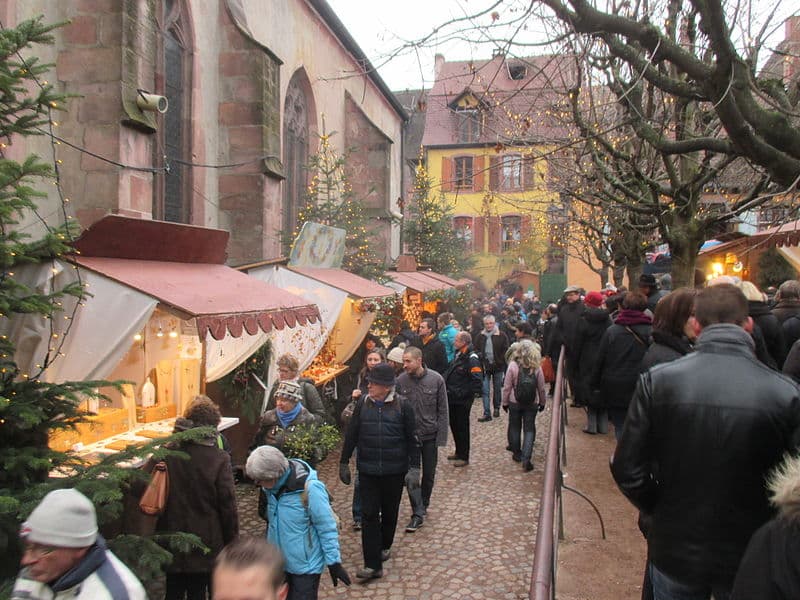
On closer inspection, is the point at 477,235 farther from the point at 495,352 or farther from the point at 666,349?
the point at 666,349

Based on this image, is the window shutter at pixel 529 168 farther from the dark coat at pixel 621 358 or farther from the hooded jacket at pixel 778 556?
the hooded jacket at pixel 778 556

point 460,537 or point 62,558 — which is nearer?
point 62,558

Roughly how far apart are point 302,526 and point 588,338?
550 cm

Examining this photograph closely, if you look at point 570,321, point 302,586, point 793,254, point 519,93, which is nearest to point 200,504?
point 302,586

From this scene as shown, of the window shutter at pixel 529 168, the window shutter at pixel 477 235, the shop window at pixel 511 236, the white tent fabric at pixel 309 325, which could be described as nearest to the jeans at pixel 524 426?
the white tent fabric at pixel 309 325

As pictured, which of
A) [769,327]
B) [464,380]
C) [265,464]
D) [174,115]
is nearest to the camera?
[265,464]

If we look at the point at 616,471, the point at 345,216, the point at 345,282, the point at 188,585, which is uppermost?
the point at 345,216

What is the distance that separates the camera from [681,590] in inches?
99.0

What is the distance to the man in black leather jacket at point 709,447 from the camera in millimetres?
2355

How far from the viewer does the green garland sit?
318 inches

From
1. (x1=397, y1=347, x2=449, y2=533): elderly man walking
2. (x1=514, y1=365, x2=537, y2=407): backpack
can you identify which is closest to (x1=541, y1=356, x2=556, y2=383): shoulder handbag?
(x1=514, y1=365, x2=537, y2=407): backpack

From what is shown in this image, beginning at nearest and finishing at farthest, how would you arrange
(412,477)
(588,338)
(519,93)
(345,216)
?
(519,93)
(412,477)
(588,338)
(345,216)

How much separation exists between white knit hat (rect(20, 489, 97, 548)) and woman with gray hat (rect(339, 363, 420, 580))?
10.0 feet

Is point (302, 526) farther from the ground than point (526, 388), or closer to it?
closer to it
